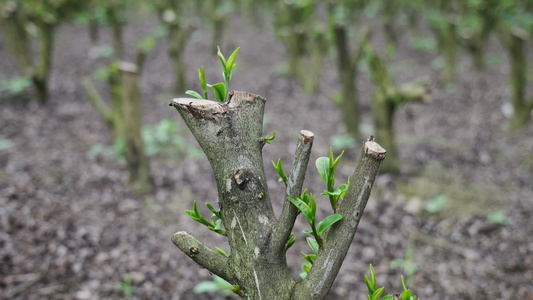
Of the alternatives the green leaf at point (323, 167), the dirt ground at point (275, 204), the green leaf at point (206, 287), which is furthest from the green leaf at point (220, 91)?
the dirt ground at point (275, 204)

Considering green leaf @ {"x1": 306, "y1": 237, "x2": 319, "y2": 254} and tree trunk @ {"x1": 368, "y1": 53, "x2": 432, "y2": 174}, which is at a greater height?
green leaf @ {"x1": 306, "y1": 237, "x2": 319, "y2": 254}

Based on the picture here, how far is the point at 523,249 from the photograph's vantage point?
316 cm

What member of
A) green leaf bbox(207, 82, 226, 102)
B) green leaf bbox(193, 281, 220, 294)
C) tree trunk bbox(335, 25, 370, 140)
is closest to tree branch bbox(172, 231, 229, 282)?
green leaf bbox(207, 82, 226, 102)

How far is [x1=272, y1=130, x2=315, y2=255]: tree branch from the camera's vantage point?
3.52 ft

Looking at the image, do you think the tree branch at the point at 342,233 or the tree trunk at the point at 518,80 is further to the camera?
the tree trunk at the point at 518,80

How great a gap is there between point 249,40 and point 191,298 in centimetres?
896

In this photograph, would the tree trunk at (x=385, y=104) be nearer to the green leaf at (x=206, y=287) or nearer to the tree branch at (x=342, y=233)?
the green leaf at (x=206, y=287)

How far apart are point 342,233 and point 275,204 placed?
8.98 feet

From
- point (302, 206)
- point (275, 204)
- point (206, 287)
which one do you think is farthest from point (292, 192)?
point (275, 204)

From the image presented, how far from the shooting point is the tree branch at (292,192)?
1.07 meters

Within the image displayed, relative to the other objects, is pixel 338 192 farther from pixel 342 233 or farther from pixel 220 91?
pixel 220 91

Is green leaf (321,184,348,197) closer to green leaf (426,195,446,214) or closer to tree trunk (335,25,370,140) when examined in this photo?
green leaf (426,195,446,214)

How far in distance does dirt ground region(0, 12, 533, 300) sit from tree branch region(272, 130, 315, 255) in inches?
70.1

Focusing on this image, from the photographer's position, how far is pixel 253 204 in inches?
43.1
